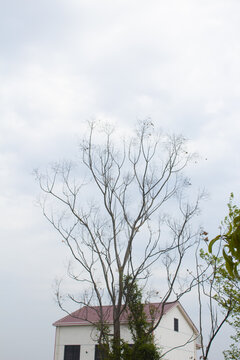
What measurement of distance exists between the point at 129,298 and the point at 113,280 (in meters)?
1.61

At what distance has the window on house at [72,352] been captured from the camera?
24750mm

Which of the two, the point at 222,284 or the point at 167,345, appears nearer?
the point at 222,284

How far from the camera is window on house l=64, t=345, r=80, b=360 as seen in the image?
24.8 meters

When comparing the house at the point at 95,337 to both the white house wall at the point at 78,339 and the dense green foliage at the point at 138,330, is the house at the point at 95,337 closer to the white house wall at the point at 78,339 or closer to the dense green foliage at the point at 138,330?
the white house wall at the point at 78,339

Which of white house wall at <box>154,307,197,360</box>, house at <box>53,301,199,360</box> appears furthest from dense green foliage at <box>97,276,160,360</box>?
white house wall at <box>154,307,197,360</box>

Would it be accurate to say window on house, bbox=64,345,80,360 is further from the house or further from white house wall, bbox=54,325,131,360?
white house wall, bbox=54,325,131,360

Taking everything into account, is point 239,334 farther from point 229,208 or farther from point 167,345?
point 167,345

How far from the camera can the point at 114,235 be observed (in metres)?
16.7

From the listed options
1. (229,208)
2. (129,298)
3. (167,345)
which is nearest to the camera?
(229,208)

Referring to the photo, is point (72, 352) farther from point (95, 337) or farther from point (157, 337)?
point (157, 337)

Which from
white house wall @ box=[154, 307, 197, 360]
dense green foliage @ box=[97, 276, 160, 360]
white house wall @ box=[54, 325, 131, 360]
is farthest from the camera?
white house wall @ box=[54, 325, 131, 360]

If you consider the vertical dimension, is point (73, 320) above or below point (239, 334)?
above

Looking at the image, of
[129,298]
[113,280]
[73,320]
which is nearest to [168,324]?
[73,320]

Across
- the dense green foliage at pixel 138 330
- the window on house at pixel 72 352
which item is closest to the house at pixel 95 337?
the window on house at pixel 72 352
